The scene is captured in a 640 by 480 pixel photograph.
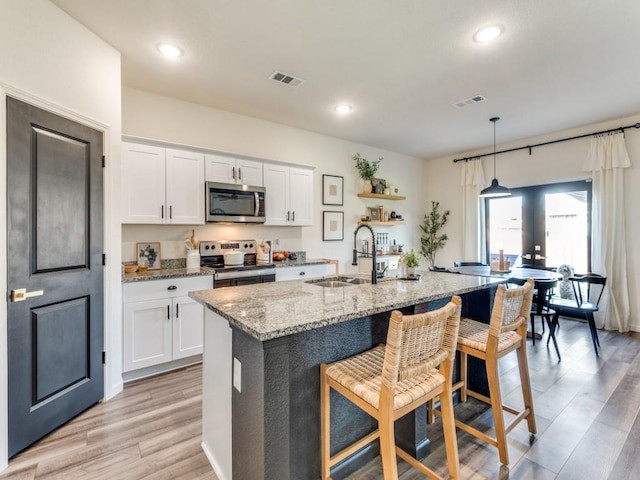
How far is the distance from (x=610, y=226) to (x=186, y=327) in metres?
5.55

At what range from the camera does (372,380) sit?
141 cm

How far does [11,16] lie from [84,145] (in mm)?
815

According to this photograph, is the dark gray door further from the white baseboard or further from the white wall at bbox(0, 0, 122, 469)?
the white baseboard

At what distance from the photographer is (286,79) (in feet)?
10.4

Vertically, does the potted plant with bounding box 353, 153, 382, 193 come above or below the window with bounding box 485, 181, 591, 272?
above

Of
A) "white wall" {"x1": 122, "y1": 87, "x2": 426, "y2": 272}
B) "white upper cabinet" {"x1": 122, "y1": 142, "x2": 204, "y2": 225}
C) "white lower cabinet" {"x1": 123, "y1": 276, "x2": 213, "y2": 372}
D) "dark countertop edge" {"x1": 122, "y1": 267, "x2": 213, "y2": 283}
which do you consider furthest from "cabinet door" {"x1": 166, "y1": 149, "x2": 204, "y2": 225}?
"white lower cabinet" {"x1": 123, "y1": 276, "x2": 213, "y2": 372}

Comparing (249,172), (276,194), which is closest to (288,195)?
(276,194)

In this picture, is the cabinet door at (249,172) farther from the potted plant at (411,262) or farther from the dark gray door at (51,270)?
the potted plant at (411,262)

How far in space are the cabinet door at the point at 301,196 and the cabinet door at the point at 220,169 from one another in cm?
83

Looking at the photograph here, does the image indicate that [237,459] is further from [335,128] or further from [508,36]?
[335,128]

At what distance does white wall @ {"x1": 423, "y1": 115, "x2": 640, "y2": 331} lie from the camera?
418 cm

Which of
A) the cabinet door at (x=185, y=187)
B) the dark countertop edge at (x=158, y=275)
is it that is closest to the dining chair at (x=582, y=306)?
the dark countertop edge at (x=158, y=275)

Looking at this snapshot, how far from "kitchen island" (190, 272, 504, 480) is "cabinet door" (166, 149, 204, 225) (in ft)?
5.74

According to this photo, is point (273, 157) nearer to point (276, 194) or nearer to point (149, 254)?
point (276, 194)
